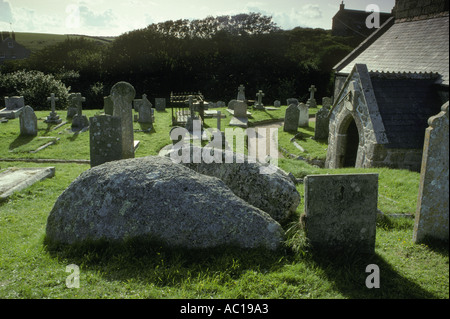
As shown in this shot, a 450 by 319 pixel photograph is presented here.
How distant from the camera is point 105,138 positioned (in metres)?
9.88

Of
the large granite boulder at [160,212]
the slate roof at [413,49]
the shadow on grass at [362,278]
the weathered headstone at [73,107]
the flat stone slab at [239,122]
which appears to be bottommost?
the shadow on grass at [362,278]

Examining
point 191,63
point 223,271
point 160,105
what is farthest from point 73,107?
point 223,271

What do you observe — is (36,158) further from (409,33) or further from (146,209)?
(409,33)

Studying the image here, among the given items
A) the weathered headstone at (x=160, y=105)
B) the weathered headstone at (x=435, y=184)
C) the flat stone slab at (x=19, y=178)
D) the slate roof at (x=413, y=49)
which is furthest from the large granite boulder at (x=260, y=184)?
the weathered headstone at (x=160, y=105)

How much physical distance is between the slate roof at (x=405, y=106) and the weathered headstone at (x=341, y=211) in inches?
267

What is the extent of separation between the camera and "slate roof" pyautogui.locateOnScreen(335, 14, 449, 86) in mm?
13047

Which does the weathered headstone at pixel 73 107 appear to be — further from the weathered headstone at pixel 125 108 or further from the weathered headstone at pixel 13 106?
the weathered headstone at pixel 125 108

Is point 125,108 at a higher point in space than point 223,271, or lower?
higher

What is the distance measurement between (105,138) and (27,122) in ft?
30.7

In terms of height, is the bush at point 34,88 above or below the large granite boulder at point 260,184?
above

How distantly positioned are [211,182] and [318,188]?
5.20ft

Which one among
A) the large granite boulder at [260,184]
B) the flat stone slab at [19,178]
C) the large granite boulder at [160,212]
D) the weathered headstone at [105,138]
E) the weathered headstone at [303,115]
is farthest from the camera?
the weathered headstone at [303,115]

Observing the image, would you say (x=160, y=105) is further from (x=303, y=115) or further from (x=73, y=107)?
(x=303, y=115)

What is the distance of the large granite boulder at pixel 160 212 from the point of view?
4707 millimetres
